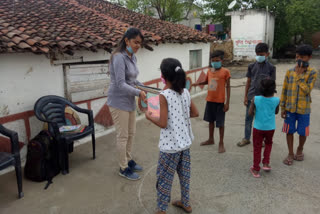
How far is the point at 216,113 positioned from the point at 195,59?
236 inches

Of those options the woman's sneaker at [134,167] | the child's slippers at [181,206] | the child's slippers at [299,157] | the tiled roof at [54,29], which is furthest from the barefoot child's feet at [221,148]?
the tiled roof at [54,29]

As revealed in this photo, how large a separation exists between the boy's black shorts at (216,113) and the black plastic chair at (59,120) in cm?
194

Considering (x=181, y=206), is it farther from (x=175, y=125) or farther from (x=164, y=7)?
(x=164, y=7)

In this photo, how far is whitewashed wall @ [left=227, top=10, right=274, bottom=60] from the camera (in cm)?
1850

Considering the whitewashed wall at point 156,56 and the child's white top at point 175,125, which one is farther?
the whitewashed wall at point 156,56

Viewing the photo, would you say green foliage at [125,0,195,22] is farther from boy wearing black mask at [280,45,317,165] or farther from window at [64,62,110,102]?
boy wearing black mask at [280,45,317,165]

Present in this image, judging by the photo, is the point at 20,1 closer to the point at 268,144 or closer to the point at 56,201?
the point at 56,201

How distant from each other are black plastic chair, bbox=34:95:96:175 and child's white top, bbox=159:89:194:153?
184 centimetres

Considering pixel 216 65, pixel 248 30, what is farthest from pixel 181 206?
pixel 248 30

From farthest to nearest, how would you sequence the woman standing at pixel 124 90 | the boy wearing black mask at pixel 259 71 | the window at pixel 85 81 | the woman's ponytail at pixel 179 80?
the window at pixel 85 81, the boy wearing black mask at pixel 259 71, the woman standing at pixel 124 90, the woman's ponytail at pixel 179 80

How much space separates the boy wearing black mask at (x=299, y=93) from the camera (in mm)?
3672


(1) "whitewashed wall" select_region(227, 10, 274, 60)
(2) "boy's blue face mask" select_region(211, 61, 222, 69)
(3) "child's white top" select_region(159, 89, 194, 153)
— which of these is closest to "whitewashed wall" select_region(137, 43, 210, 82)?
(2) "boy's blue face mask" select_region(211, 61, 222, 69)

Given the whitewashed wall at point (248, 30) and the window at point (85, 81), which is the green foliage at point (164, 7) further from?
the window at point (85, 81)

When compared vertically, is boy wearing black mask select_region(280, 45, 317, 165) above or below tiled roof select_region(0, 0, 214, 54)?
below
